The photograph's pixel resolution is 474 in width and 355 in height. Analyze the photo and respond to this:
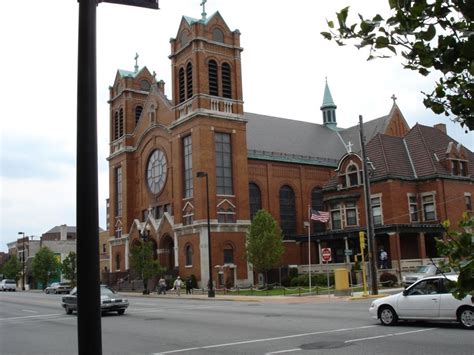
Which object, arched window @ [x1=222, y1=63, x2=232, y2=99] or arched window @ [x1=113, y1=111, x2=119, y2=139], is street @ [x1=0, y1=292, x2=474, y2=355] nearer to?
arched window @ [x1=222, y1=63, x2=232, y2=99]

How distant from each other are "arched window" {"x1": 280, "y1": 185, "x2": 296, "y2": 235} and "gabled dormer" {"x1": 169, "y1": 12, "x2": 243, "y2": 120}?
11.3 metres

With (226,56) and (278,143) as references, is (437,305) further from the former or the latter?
(278,143)

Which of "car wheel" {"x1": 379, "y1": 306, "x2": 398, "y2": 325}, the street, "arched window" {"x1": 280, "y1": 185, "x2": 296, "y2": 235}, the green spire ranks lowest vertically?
the street

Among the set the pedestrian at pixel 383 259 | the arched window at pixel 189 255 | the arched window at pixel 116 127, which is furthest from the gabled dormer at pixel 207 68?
the pedestrian at pixel 383 259

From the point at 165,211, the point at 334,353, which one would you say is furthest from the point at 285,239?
the point at 334,353

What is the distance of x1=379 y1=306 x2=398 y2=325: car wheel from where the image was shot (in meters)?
17.0

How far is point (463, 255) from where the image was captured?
4.14 m

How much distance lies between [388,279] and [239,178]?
63.7 feet

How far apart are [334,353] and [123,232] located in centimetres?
5892

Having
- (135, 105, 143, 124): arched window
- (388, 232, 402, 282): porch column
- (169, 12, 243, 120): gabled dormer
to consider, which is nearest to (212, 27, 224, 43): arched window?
(169, 12, 243, 120): gabled dormer

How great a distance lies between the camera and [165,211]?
204ft

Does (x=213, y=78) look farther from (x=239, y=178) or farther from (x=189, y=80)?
(x=239, y=178)

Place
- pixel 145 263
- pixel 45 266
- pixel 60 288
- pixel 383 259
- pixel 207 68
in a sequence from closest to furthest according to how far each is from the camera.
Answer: pixel 383 259 → pixel 145 263 → pixel 207 68 → pixel 60 288 → pixel 45 266

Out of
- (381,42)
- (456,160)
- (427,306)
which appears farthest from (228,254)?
(381,42)
